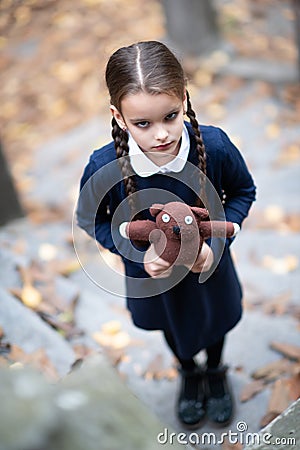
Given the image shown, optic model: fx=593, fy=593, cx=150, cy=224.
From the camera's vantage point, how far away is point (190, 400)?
102 inches

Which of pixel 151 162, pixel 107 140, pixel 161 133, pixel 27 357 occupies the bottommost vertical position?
pixel 107 140

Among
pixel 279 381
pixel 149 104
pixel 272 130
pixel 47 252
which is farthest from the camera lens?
pixel 272 130

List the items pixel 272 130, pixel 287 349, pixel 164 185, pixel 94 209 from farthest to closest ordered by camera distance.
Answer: pixel 272 130, pixel 287 349, pixel 94 209, pixel 164 185

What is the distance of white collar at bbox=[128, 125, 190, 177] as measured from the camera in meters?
1.88

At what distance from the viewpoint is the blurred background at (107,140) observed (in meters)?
2.82

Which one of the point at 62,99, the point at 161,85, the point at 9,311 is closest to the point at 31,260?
the point at 9,311

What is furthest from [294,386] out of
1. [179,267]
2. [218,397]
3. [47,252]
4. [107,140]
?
[107,140]

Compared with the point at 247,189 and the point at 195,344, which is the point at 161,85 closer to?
the point at 247,189

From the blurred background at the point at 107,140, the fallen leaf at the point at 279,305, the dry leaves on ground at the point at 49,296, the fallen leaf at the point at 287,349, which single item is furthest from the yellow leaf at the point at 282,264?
the dry leaves on ground at the point at 49,296

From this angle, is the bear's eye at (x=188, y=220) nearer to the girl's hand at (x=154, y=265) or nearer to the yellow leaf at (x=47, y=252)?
the girl's hand at (x=154, y=265)

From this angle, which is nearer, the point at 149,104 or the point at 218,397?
the point at 149,104

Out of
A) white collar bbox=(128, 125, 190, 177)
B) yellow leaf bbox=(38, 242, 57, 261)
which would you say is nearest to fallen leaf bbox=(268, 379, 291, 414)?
white collar bbox=(128, 125, 190, 177)

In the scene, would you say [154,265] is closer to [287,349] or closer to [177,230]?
[177,230]

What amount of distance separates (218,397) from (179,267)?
859 mm
